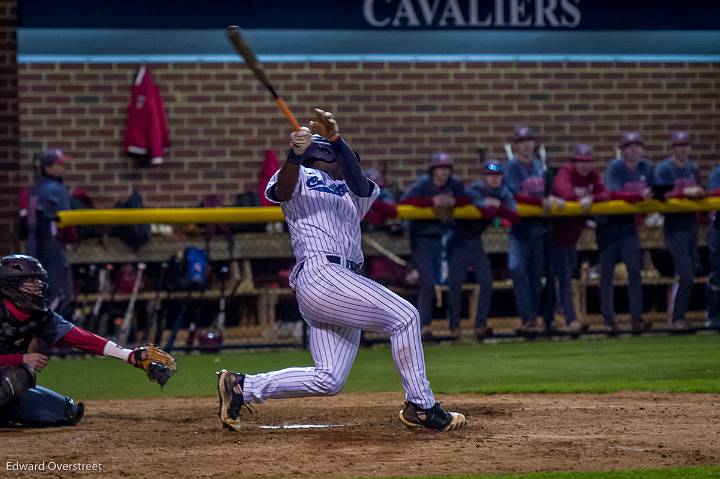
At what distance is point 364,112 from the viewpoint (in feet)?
51.6

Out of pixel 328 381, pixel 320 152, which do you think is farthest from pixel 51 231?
pixel 328 381

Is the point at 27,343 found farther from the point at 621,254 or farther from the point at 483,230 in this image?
the point at 621,254

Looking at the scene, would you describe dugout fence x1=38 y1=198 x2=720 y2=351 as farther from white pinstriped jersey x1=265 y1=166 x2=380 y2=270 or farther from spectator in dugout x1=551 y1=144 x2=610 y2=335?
white pinstriped jersey x1=265 y1=166 x2=380 y2=270

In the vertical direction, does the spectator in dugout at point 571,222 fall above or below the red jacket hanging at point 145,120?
below

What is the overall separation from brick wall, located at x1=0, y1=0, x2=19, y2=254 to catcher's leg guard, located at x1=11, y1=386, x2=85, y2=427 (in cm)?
572

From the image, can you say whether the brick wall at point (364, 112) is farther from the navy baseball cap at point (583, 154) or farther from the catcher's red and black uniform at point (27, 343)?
the catcher's red and black uniform at point (27, 343)

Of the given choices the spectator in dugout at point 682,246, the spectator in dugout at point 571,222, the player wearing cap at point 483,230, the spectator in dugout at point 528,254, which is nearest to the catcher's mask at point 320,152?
the player wearing cap at point 483,230

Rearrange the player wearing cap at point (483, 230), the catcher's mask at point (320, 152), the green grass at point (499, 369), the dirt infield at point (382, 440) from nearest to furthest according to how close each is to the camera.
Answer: the dirt infield at point (382, 440), the catcher's mask at point (320, 152), the green grass at point (499, 369), the player wearing cap at point (483, 230)

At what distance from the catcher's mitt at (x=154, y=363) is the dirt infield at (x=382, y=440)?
29 cm

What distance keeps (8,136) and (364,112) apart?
460 cm

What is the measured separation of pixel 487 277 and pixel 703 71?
19.5 ft

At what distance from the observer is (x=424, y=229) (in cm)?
1234

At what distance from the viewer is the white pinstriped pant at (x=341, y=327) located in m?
6.43

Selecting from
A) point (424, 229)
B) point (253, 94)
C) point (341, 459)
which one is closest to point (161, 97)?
point (253, 94)
